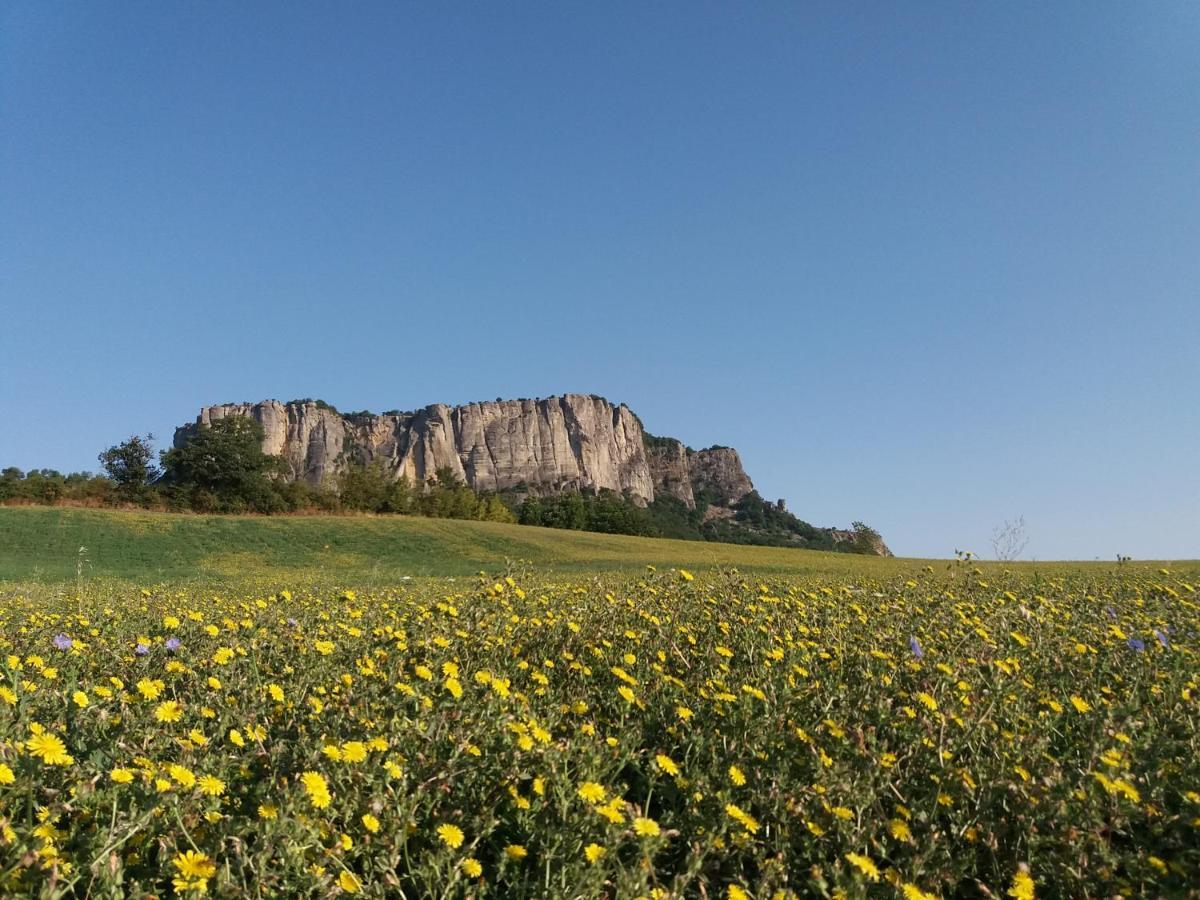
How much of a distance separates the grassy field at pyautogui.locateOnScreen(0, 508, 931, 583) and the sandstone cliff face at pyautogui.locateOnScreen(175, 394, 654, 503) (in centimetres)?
13107

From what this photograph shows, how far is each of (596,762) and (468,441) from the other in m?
192

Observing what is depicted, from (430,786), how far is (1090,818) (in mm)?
2447

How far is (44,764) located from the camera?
2490 mm

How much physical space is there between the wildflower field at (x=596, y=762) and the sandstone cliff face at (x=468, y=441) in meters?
174

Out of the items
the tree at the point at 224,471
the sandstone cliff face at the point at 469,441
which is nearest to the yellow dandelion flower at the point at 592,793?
the tree at the point at 224,471

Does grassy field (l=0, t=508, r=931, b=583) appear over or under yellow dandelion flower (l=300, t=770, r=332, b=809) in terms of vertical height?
under

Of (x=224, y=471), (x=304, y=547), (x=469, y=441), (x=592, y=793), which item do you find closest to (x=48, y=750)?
(x=592, y=793)

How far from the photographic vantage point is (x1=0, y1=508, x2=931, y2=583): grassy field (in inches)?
1236

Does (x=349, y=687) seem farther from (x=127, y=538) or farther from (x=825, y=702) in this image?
(x=127, y=538)

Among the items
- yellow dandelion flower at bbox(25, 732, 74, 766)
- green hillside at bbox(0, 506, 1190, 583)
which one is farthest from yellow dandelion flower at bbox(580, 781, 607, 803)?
green hillside at bbox(0, 506, 1190, 583)

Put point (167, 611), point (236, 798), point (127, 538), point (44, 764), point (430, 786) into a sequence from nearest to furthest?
point (44, 764), point (236, 798), point (430, 786), point (167, 611), point (127, 538)

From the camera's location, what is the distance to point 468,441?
191125 millimetres

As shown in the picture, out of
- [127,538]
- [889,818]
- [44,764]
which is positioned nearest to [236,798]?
[44,764]

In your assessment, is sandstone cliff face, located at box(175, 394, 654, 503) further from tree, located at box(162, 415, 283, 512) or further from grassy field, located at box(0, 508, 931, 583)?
grassy field, located at box(0, 508, 931, 583)
